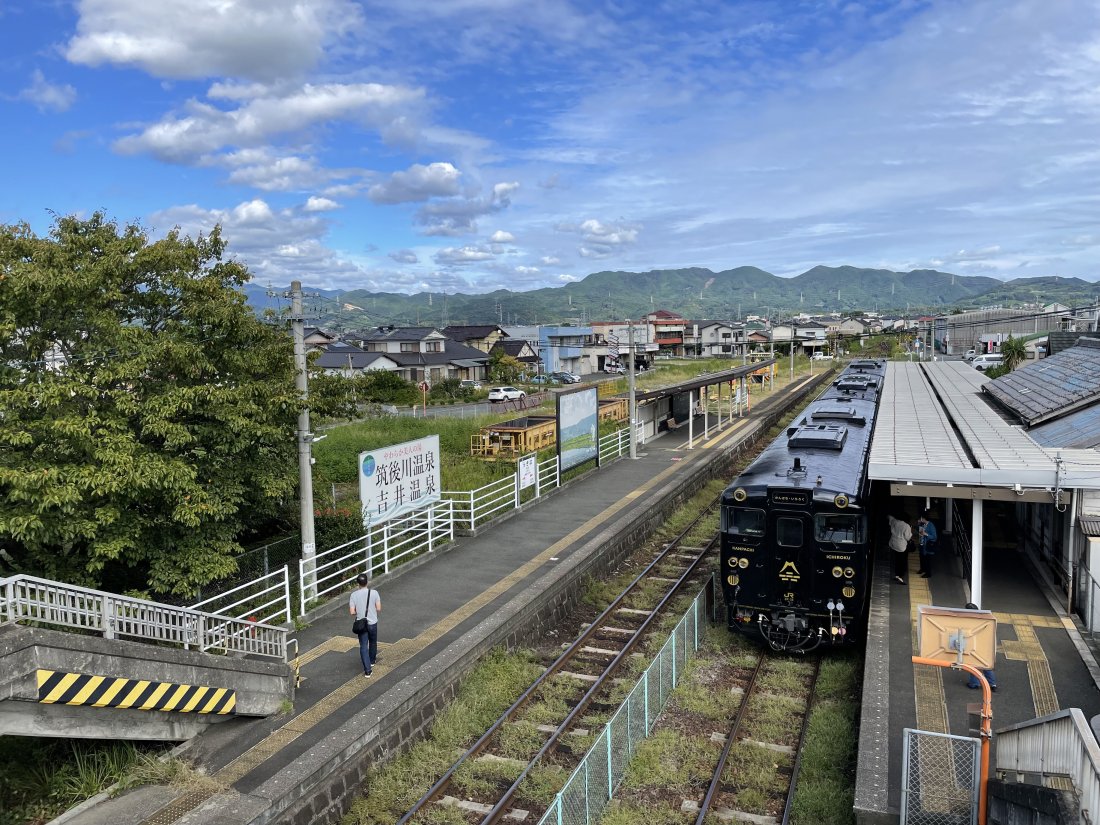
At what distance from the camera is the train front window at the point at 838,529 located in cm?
1087

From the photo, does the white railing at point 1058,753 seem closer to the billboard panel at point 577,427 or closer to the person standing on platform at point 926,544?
the person standing on platform at point 926,544

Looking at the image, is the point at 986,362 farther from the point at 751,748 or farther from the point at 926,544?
the point at 751,748

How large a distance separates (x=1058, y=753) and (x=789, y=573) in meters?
5.42

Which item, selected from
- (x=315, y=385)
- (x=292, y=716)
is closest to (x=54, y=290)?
(x=315, y=385)

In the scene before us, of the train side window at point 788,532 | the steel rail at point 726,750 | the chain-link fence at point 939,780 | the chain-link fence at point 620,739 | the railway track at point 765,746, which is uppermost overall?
the train side window at point 788,532

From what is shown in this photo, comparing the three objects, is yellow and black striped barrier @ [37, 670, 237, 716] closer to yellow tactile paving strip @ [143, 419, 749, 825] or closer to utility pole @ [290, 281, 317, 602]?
yellow tactile paving strip @ [143, 419, 749, 825]

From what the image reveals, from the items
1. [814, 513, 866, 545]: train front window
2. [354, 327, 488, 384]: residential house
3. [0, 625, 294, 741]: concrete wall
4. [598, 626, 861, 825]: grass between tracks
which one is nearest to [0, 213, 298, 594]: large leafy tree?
[0, 625, 294, 741]: concrete wall

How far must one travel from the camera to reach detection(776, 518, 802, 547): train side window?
11.2 m

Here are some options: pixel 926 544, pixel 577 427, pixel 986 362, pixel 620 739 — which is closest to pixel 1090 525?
pixel 926 544

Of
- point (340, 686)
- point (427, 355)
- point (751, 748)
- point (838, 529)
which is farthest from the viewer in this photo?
point (427, 355)

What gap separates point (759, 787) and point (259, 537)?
13.0m

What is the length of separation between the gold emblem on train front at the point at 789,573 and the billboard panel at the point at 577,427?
10.4 meters

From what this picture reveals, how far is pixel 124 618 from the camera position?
25.8 feet

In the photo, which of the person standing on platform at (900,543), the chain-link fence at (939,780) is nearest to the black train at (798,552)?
the person standing on platform at (900,543)
